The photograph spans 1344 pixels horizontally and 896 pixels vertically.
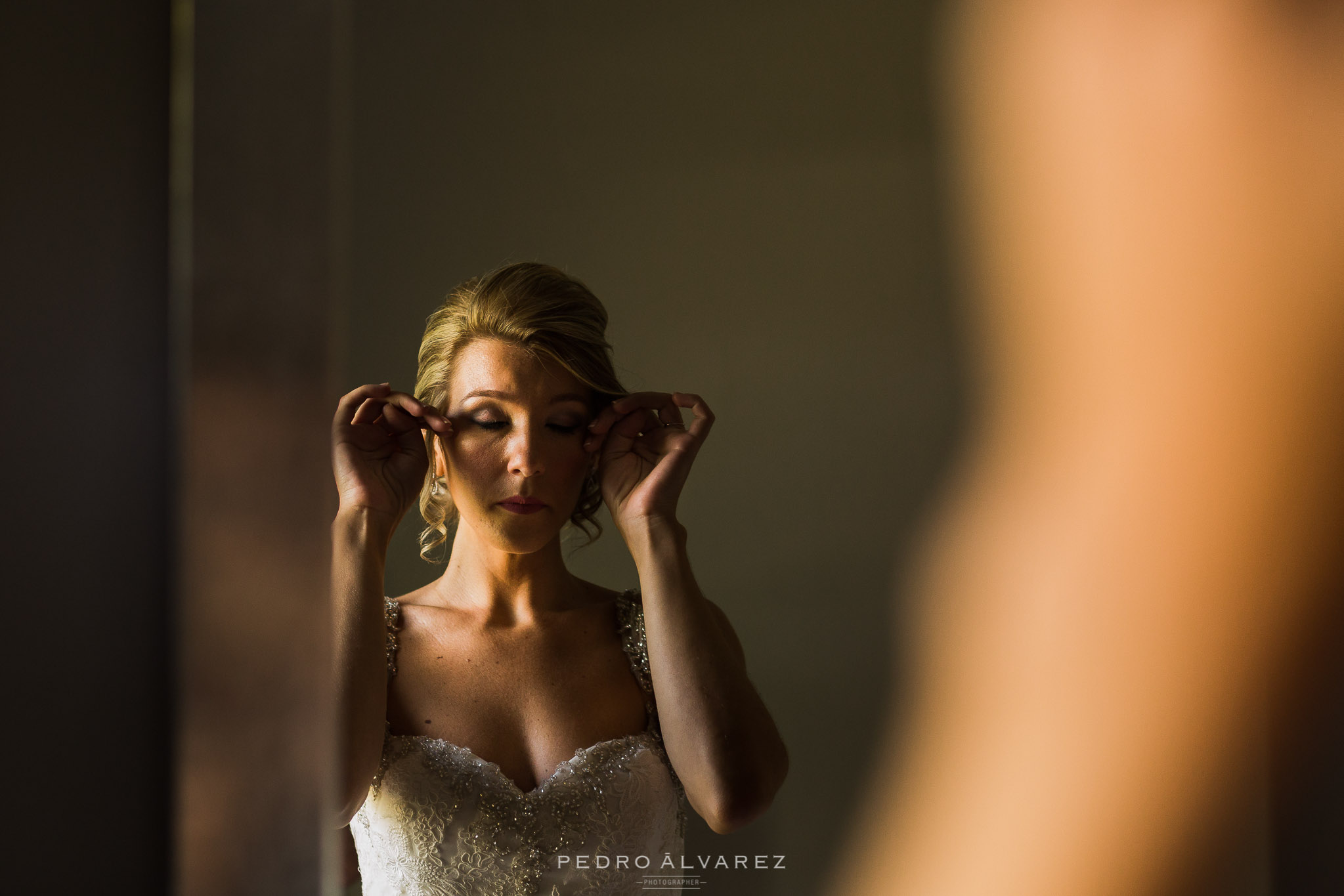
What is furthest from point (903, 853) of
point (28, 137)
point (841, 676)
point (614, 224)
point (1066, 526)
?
point (28, 137)

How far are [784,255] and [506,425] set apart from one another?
8.0 inches

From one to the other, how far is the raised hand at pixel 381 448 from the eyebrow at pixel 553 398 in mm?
25

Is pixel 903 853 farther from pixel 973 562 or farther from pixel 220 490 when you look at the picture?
pixel 220 490

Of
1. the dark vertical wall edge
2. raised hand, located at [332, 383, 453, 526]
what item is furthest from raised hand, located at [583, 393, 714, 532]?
the dark vertical wall edge

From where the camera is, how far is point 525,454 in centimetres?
54

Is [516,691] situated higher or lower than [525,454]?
lower

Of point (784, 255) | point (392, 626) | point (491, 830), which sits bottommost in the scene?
point (491, 830)

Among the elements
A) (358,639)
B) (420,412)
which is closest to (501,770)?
(358,639)

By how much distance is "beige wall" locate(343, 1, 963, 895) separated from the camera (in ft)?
1.69

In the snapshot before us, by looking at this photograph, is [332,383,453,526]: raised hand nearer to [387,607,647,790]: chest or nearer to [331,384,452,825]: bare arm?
[331,384,452,825]: bare arm

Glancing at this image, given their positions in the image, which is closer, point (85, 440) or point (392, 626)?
point (85, 440)

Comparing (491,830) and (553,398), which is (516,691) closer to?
(491,830)

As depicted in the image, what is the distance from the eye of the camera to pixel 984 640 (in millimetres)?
516

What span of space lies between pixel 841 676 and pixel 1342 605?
0.90 feet
